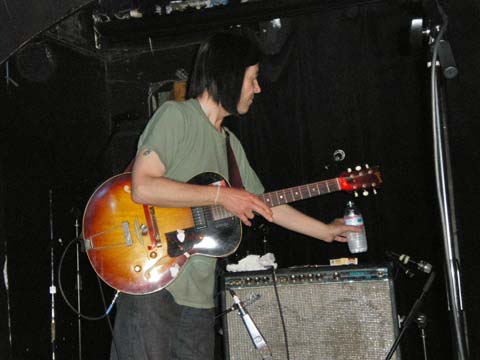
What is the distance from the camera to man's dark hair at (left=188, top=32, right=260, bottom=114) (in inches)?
110

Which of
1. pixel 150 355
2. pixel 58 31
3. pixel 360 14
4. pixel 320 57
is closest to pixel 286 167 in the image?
pixel 320 57

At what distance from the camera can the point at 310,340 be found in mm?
2908

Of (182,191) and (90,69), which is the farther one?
(90,69)

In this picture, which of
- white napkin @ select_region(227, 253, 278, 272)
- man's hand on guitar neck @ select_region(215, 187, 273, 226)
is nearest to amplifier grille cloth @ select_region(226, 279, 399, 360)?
white napkin @ select_region(227, 253, 278, 272)

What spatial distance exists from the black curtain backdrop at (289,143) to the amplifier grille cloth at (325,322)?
1.17 m

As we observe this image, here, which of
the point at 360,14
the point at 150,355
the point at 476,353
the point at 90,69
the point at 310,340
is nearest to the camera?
the point at 476,353

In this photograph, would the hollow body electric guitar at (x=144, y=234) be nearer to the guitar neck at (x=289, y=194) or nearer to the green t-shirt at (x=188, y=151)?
the green t-shirt at (x=188, y=151)

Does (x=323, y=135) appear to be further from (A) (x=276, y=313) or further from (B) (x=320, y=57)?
(A) (x=276, y=313)

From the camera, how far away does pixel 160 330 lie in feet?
8.04

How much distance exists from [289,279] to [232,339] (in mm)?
450

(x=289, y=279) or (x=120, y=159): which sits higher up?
(x=120, y=159)

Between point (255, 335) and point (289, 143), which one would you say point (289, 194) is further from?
point (289, 143)

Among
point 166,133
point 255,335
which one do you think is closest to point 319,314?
point 255,335

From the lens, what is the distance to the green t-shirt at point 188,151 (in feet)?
8.34
